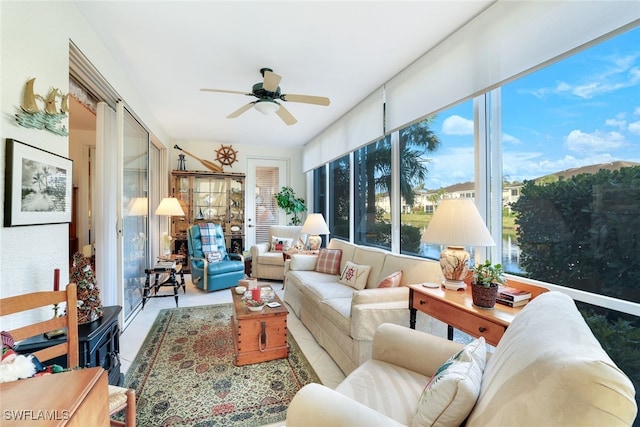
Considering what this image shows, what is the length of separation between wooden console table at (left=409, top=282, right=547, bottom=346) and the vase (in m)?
0.03

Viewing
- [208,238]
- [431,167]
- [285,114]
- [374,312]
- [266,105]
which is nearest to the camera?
[374,312]

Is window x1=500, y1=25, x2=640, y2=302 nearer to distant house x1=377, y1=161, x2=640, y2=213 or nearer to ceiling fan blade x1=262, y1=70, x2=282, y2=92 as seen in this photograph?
distant house x1=377, y1=161, x2=640, y2=213

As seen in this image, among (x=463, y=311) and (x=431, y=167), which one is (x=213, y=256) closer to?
(x=431, y=167)

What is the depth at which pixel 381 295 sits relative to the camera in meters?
2.17

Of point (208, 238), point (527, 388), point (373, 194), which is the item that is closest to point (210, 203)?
point (208, 238)

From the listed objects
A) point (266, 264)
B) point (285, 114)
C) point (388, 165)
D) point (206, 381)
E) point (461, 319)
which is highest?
point (285, 114)

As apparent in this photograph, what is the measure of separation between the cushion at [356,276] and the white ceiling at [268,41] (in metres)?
2.08

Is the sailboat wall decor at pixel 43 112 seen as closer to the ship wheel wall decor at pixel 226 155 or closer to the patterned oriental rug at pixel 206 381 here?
the patterned oriental rug at pixel 206 381

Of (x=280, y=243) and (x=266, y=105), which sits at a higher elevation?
(x=266, y=105)

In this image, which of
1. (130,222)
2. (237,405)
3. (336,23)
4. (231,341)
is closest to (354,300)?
(237,405)

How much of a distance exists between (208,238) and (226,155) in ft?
7.07

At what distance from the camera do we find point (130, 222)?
330 cm

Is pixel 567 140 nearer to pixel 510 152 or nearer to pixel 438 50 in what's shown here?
pixel 510 152

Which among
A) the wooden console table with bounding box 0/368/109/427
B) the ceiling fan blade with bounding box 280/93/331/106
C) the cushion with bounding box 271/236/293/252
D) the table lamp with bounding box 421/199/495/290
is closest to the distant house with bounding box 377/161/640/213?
the table lamp with bounding box 421/199/495/290
